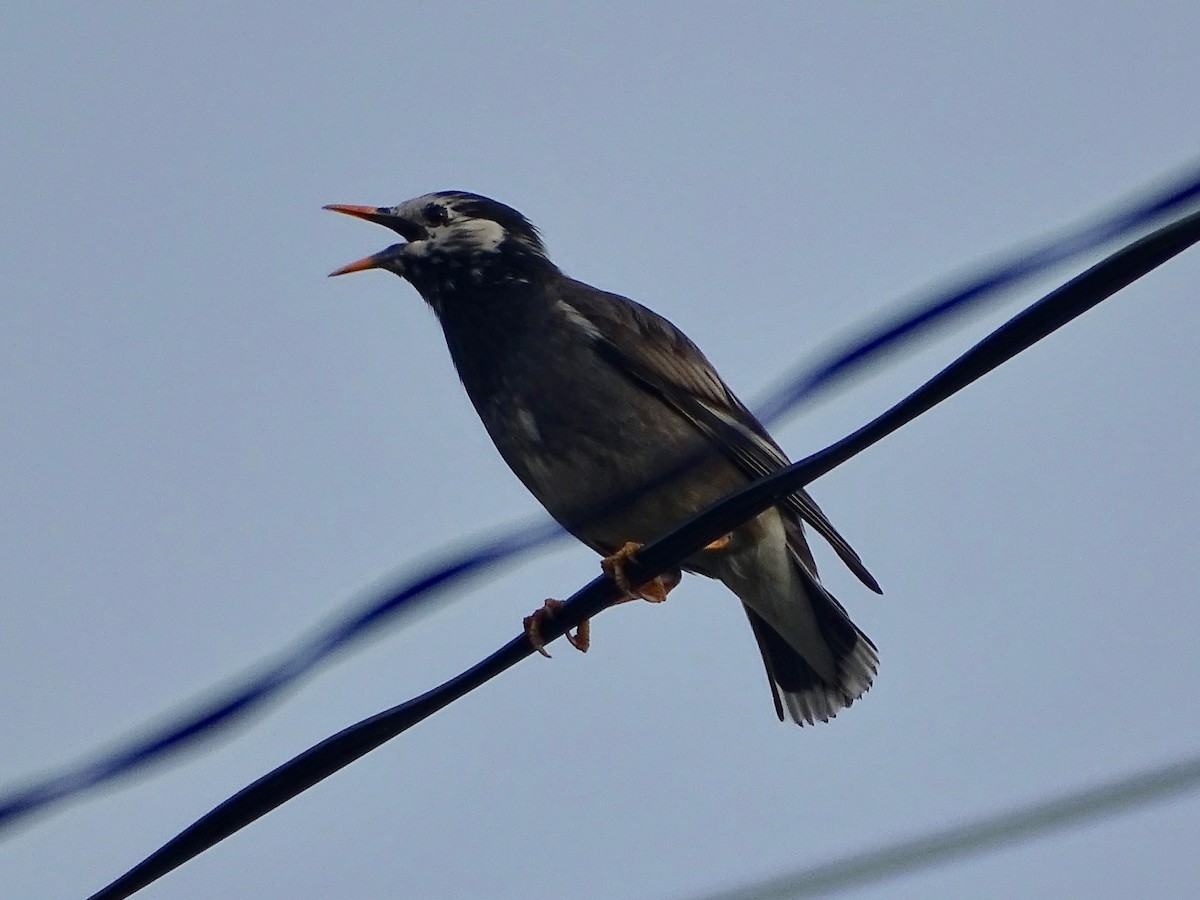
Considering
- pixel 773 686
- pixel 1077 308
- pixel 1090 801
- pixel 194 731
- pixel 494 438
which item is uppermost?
pixel 494 438

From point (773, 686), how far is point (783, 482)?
133 inches

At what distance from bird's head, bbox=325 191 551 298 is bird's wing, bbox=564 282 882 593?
32 centimetres

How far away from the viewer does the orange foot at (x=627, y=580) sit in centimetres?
386

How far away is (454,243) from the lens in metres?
6.56

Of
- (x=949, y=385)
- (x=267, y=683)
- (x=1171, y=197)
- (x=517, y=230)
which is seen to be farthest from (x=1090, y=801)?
(x=517, y=230)

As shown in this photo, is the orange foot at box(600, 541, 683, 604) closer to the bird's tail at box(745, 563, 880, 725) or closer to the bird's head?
the bird's tail at box(745, 563, 880, 725)

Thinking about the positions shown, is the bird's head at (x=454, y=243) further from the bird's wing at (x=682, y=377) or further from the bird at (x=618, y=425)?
the bird's wing at (x=682, y=377)

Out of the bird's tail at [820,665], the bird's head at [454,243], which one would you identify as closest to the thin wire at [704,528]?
the bird's tail at [820,665]

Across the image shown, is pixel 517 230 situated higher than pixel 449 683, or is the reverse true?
pixel 517 230

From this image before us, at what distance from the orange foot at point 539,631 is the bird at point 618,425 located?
29 mm

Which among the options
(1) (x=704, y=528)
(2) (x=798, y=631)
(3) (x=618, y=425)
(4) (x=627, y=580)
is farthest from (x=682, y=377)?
(1) (x=704, y=528)

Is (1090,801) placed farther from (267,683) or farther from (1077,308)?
(267,683)

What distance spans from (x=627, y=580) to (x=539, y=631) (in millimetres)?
294

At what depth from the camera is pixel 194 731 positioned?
3.28 meters
